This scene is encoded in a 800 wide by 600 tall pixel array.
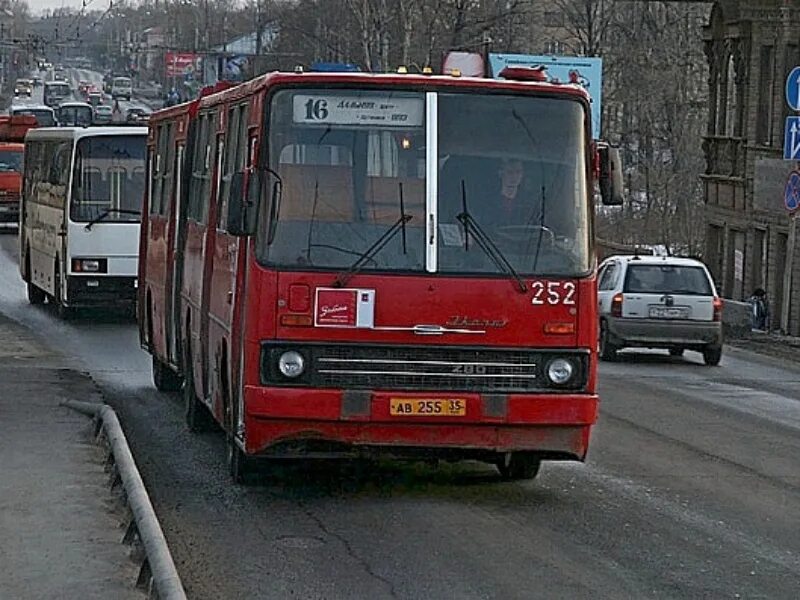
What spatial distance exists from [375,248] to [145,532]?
2.70 m

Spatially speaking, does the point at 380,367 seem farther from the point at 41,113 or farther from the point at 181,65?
the point at 181,65

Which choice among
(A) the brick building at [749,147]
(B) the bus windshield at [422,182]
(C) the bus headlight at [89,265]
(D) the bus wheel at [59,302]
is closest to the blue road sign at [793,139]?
(A) the brick building at [749,147]

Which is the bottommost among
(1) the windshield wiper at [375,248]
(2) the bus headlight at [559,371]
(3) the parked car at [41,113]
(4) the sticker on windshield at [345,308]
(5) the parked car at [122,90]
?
(2) the bus headlight at [559,371]

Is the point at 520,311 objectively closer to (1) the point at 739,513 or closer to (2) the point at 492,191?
(2) the point at 492,191

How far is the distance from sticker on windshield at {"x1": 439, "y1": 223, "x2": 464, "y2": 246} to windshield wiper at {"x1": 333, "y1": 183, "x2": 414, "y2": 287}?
0.20 meters

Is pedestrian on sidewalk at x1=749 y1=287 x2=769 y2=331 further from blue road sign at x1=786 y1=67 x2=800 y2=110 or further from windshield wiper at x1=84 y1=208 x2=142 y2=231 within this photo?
windshield wiper at x1=84 y1=208 x2=142 y2=231

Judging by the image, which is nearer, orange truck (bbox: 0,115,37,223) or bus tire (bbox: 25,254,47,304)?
bus tire (bbox: 25,254,47,304)

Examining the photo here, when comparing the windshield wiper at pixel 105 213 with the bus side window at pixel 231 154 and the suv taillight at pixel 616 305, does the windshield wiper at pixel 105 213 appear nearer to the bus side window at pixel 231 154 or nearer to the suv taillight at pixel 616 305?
the suv taillight at pixel 616 305

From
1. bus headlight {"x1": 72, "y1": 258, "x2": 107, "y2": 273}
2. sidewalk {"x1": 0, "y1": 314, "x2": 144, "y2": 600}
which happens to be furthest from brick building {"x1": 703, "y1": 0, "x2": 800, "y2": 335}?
sidewalk {"x1": 0, "y1": 314, "x2": 144, "y2": 600}

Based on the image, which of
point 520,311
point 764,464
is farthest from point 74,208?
point 520,311

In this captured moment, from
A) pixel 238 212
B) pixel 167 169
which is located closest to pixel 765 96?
pixel 167 169

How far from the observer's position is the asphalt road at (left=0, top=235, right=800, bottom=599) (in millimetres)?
9188

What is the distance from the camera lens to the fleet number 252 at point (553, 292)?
1134 cm

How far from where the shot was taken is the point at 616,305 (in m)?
27.1
